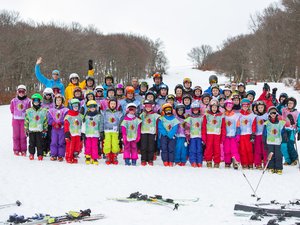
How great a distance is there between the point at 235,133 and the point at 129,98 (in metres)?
2.87

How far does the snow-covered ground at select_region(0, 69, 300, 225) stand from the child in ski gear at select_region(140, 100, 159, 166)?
0.34 metres

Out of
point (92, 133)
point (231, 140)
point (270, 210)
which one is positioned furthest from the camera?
point (231, 140)

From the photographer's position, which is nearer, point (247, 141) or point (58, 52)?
point (247, 141)

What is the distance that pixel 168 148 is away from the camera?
30.9 ft

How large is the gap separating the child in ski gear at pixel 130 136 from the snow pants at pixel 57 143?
1472mm

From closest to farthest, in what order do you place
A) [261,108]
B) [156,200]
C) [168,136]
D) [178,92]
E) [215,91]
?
[156,200], [168,136], [261,108], [178,92], [215,91]

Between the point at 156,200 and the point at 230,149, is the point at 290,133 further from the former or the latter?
the point at 156,200

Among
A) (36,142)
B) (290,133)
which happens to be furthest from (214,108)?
(36,142)

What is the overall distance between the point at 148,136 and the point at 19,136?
3.27 m

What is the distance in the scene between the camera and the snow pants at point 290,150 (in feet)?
33.0

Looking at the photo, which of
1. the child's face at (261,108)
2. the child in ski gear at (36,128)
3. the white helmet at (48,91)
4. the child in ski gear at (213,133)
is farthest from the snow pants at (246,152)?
the white helmet at (48,91)

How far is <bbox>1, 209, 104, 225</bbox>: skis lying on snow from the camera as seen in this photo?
520 cm

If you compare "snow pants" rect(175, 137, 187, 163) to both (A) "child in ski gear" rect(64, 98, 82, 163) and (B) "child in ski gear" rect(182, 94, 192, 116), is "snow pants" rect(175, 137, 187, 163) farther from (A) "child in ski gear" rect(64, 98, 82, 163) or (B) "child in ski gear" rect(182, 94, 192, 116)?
(A) "child in ski gear" rect(64, 98, 82, 163)

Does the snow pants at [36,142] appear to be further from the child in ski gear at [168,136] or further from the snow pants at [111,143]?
the child in ski gear at [168,136]
